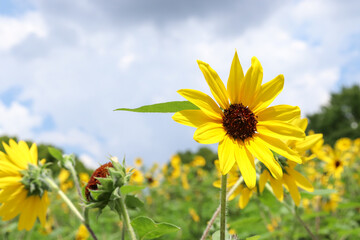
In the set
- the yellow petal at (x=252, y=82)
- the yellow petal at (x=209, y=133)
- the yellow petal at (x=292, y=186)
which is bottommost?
the yellow petal at (x=292, y=186)

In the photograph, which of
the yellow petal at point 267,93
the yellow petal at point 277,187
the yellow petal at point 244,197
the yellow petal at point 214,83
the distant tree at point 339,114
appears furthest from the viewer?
the distant tree at point 339,114

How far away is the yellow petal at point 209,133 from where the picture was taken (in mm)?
1287

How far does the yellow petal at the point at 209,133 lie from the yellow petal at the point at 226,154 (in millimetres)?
28

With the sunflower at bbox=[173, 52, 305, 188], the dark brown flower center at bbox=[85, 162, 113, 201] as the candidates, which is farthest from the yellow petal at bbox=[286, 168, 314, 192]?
the dark brown flower center at bbox=[85, 162, 113, 201]

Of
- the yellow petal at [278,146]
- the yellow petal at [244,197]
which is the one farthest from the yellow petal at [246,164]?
the yellow petal at [244,197]

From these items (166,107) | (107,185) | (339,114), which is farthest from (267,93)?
(339,114)

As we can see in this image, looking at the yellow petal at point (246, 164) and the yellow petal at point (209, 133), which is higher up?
the yellow petal at point (209, 133)

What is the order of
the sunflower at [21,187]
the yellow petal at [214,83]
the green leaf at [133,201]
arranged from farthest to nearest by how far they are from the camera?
the sunflower at [21,187] < the green leaf at [133,201] < the yellow petal at [214,83]

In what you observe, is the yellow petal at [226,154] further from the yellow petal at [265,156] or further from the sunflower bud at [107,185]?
the sunflower bud at [107,185]

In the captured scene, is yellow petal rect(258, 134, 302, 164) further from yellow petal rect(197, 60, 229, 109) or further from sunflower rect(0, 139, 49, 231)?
sunflower rect(0, 139, 49, 231)

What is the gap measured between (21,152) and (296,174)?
5.28ft

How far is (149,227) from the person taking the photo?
4.49 ft

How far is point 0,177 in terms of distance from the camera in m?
1.95

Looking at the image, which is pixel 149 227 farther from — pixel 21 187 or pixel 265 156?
pixel 21 187
